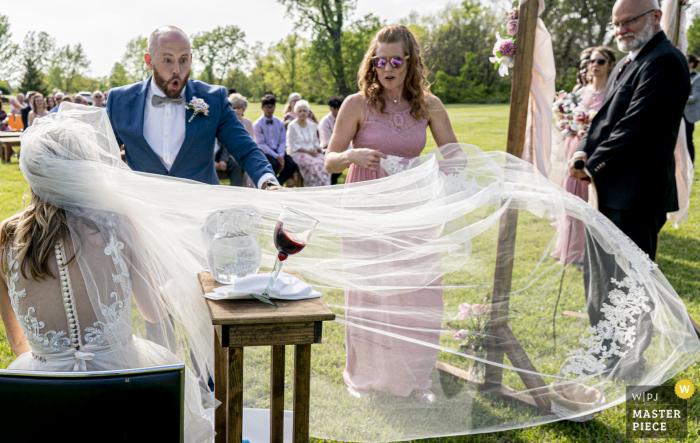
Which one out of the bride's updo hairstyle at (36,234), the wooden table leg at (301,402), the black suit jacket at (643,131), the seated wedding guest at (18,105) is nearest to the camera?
the bride's updo hairstyle at (36,234)

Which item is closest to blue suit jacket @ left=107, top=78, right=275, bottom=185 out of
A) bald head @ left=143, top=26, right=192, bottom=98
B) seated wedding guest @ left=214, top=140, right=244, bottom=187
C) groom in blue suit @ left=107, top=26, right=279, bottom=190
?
groom in blue suit @ left=107, top=26, right=279, bottom=190

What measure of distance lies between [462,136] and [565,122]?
14661mm

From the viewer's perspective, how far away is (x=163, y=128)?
Result: 292 centimetres

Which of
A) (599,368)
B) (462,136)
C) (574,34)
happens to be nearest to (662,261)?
(599,368)

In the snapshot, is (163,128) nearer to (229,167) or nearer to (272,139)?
(229,167)

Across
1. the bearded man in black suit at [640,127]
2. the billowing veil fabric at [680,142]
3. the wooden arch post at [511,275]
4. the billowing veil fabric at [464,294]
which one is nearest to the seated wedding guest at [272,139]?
the billowing veil fabric at [680,142]

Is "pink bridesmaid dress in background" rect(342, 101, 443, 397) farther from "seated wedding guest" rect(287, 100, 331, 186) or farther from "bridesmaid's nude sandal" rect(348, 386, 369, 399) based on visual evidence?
"seated wedding guest" rect(287, 100, 331, 186)

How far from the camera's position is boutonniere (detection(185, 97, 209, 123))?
2.93 m

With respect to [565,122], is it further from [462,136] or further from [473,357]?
[462,136]

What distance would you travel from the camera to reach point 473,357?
2.57 metres

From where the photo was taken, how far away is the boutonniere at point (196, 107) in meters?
2.93

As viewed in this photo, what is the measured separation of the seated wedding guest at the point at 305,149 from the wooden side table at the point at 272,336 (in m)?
7.92

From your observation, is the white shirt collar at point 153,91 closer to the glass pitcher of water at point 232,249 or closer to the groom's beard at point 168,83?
the groom's beard at point 168,83

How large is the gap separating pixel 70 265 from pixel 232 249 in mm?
537
